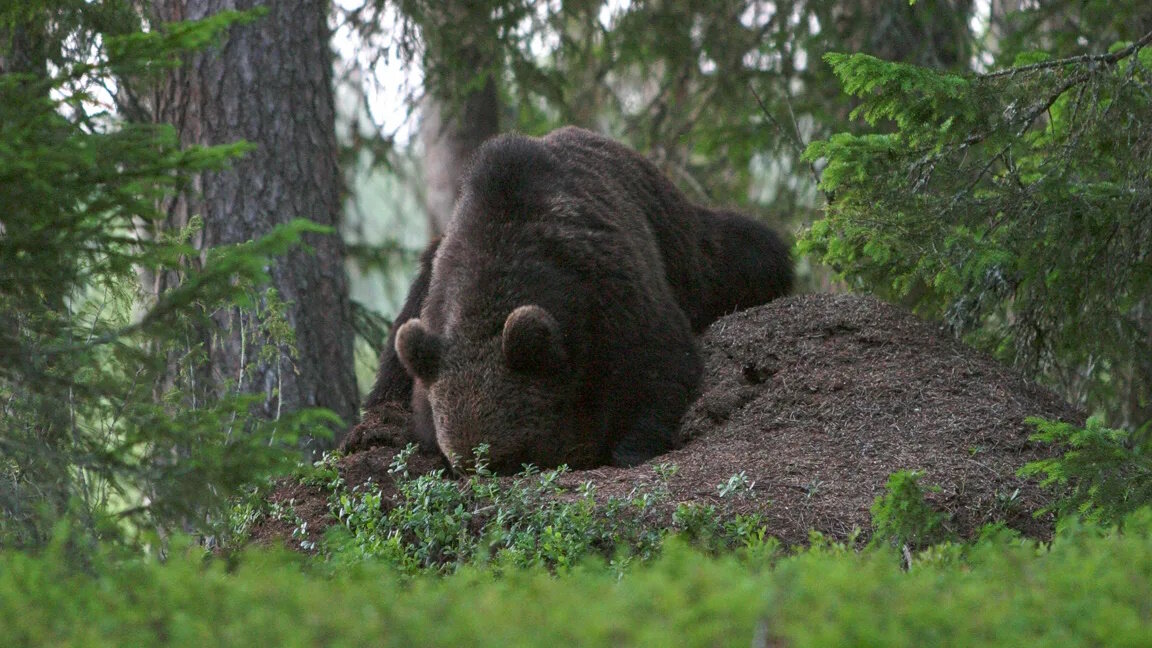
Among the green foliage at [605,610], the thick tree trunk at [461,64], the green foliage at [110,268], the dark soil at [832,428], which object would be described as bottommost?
the dark soil at [832,428]

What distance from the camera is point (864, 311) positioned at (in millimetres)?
8273

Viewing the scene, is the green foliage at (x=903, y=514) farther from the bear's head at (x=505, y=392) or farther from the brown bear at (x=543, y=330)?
the bear's head at (x=505, y=392)

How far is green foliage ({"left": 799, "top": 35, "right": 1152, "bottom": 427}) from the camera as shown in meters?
6.71

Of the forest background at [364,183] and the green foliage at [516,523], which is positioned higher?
the forest background at [364,183]

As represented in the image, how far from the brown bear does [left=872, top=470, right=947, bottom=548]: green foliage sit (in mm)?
2450

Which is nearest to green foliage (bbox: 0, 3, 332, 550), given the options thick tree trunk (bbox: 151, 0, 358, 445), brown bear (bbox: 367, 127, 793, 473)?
brown bear (bbox: 367, 127, 793, 473)

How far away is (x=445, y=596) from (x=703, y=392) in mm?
5054

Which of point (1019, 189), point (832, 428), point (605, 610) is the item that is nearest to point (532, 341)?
point (832, 428)

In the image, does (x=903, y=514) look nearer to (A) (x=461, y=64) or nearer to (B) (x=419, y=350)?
(B) (x=419, y=350)

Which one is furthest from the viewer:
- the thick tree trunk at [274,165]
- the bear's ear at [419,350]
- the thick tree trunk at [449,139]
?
the thick tree trunk at [449,139]

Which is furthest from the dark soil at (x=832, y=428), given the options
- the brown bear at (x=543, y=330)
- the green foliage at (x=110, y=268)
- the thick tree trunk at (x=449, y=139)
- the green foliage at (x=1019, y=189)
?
the thick tree trunk at (x=449, y=139)

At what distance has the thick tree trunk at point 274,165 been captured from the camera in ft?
28.3


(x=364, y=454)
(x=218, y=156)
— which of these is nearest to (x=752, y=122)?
(x=364, y=454)

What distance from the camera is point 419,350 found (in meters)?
7.48
